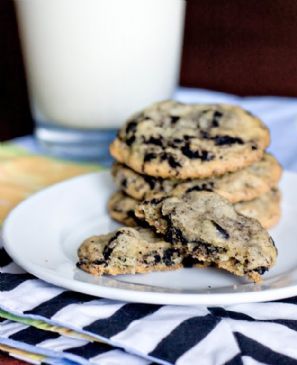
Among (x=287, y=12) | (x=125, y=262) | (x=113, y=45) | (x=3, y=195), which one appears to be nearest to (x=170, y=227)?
(x=125, y=262)

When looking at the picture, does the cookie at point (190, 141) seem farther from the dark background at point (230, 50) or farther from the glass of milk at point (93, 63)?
the dark background at point (230, 50)

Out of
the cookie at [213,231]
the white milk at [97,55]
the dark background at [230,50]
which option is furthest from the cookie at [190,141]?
the dark background at [230,50]

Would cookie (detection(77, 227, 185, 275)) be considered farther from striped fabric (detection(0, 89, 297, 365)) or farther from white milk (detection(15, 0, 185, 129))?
white milk (detection(15, 0, 185, 129))

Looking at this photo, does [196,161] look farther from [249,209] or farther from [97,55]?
[97,55]

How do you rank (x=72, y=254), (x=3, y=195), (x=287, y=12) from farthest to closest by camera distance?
(x=287, y=12) → (x=3, y=195) → (x=72, y=254)

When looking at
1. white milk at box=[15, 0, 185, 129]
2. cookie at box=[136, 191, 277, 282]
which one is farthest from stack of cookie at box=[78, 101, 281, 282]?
white milk at box=[15, 0, 185, 129]

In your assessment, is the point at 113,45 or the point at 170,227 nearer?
the point at 170,227

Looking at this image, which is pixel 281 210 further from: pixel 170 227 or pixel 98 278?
pixel 98 278
